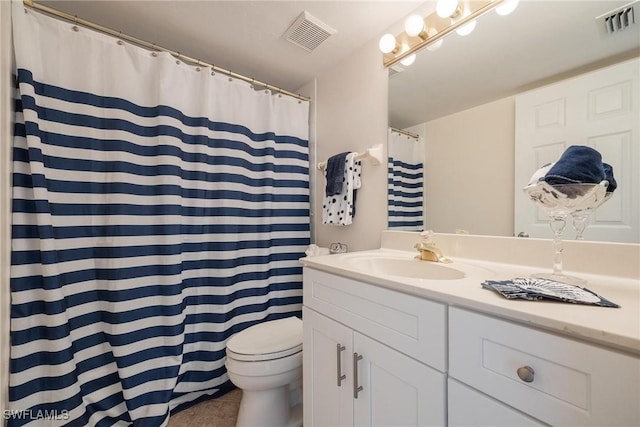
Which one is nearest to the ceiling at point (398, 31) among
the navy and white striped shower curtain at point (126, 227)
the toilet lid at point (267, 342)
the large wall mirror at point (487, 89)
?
the large wall mirror at point (487, 89)

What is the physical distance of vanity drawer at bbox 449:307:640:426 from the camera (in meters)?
0.41

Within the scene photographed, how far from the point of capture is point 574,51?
2.79 ft

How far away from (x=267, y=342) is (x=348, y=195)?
900mm

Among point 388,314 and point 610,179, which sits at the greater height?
point 610,179

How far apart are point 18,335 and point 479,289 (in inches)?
66.2

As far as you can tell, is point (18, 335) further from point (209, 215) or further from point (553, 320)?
point (553, 320)

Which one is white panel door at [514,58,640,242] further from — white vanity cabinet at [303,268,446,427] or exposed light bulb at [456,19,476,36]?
white vanity cabinet at [303,268,446,427]

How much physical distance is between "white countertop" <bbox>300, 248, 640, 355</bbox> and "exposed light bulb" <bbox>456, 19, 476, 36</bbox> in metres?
1.01

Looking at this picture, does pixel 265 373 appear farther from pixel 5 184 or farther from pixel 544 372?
pixel 5 184

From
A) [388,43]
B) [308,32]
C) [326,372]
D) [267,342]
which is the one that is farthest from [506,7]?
[267,342]

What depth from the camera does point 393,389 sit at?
0.74 meters

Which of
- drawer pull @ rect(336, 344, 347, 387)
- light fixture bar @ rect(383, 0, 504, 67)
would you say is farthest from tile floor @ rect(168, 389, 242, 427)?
light fixture bar @ rect(383, 0, 504, 67)

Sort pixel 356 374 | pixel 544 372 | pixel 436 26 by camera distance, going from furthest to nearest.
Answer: pixel 436 26 → pixel 356 374 → pixel 544 372

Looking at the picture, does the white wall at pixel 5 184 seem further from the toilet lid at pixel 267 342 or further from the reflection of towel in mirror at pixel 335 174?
the reflection of towel in mirror at pixel 335 174
